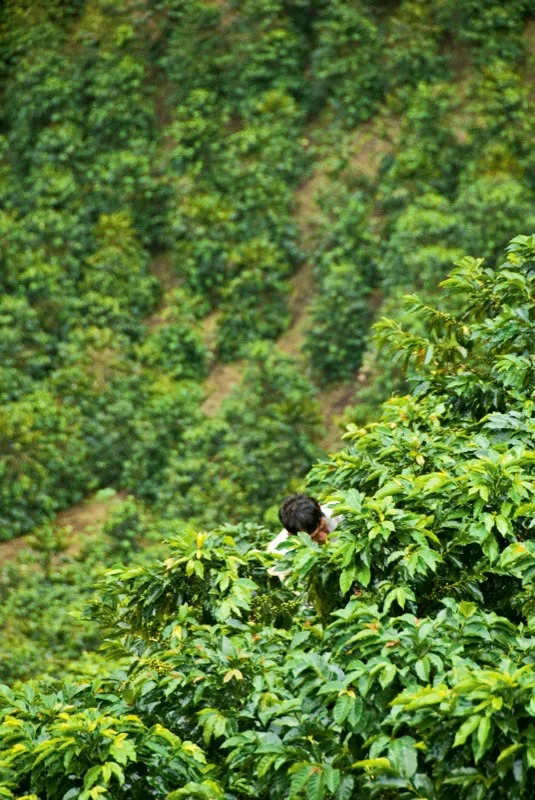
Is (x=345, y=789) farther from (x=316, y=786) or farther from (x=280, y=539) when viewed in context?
(x=280, y=539)

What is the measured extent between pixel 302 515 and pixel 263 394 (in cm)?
656

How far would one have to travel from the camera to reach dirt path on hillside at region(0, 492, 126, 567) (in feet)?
35.7

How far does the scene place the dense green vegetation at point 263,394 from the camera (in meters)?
3.61

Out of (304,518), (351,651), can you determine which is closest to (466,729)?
(351,651)

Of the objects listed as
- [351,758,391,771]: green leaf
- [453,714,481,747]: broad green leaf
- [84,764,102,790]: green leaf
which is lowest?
[351,758,391,771]: green leaf

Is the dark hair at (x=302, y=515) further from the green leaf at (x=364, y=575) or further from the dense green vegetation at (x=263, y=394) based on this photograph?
the green leaf at (x=364, y=575)

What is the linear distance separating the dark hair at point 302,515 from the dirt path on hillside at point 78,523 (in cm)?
576

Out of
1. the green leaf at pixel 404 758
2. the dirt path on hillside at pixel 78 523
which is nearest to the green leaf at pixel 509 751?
the green leaf at pixel 404 758

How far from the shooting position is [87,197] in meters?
14.2

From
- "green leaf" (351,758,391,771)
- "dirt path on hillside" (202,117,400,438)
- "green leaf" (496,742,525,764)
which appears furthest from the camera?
"dirt path on hillside" (202,117,400,438)

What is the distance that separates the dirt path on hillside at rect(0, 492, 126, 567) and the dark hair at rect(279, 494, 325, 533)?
5762 mm

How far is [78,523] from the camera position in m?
11.4

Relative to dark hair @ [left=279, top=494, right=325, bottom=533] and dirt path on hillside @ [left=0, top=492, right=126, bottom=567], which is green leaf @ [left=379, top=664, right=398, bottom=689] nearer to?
dark hair @ [left=279, top=494, right=325, bottom=533]

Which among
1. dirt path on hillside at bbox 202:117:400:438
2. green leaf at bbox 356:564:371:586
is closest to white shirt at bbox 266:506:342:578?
green leaf at bbox 356:564:371:586
